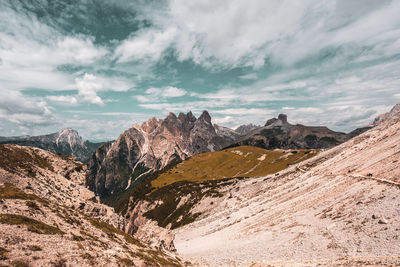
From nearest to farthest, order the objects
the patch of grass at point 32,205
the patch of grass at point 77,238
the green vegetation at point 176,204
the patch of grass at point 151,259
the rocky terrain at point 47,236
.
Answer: the rocky terrain at point 47,236 < the patch of grass at point 77,238 < the patch of grass at point 32,205 < the patch of grass at point 151,259 < the green vegetation at point 176,204

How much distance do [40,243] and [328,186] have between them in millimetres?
66832

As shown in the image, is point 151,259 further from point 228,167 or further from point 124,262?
point 228,167

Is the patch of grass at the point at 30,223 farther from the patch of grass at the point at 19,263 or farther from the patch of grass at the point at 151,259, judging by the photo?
the patch of grass at the point at 151,259

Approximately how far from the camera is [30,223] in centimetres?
1950

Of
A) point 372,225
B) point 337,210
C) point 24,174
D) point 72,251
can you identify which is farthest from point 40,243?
point 337,210

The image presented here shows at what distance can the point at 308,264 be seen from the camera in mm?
30891

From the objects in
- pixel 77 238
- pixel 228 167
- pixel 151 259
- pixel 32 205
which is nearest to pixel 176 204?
pixel 228 167

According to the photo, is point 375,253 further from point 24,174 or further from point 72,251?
point 24,174

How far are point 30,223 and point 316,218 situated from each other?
174ft

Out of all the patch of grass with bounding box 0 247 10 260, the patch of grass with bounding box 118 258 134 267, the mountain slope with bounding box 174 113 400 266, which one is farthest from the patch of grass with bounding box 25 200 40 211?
the mountain slope with bounding box 174 113 400 266

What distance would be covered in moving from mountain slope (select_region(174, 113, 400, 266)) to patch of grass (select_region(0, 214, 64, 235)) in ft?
99.5

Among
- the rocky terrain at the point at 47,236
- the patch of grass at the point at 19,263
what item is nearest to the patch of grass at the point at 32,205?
the rocky terrain at the point at 47,236

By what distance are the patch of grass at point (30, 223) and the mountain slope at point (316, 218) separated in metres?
30.3

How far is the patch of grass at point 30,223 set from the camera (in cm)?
1816
